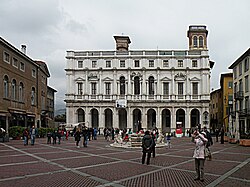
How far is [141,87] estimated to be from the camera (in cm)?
6166

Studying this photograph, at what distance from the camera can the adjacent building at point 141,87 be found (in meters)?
60.6

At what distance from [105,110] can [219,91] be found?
26.7m

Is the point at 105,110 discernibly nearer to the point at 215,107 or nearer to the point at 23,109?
the point at 23,109

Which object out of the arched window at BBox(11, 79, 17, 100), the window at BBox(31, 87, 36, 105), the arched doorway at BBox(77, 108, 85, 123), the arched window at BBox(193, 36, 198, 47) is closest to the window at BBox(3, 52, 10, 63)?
the arched window at BBox(11, 79, 17, 100)

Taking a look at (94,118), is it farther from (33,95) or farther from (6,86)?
(6,86)

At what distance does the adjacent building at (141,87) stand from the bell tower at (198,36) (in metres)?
3.87

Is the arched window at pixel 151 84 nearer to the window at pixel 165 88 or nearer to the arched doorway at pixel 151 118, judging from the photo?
the window at pixel 165 88

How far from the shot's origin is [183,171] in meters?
13.4

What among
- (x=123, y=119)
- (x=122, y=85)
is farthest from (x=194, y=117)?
(x=122, y=85)

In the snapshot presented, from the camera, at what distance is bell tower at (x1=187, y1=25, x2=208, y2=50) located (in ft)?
216

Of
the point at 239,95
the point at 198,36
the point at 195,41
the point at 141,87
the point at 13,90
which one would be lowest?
the point at 239,95

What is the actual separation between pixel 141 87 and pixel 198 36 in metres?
16.6

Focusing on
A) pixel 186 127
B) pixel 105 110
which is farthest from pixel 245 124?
pixel 105 110

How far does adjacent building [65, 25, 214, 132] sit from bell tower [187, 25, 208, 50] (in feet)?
12.7
